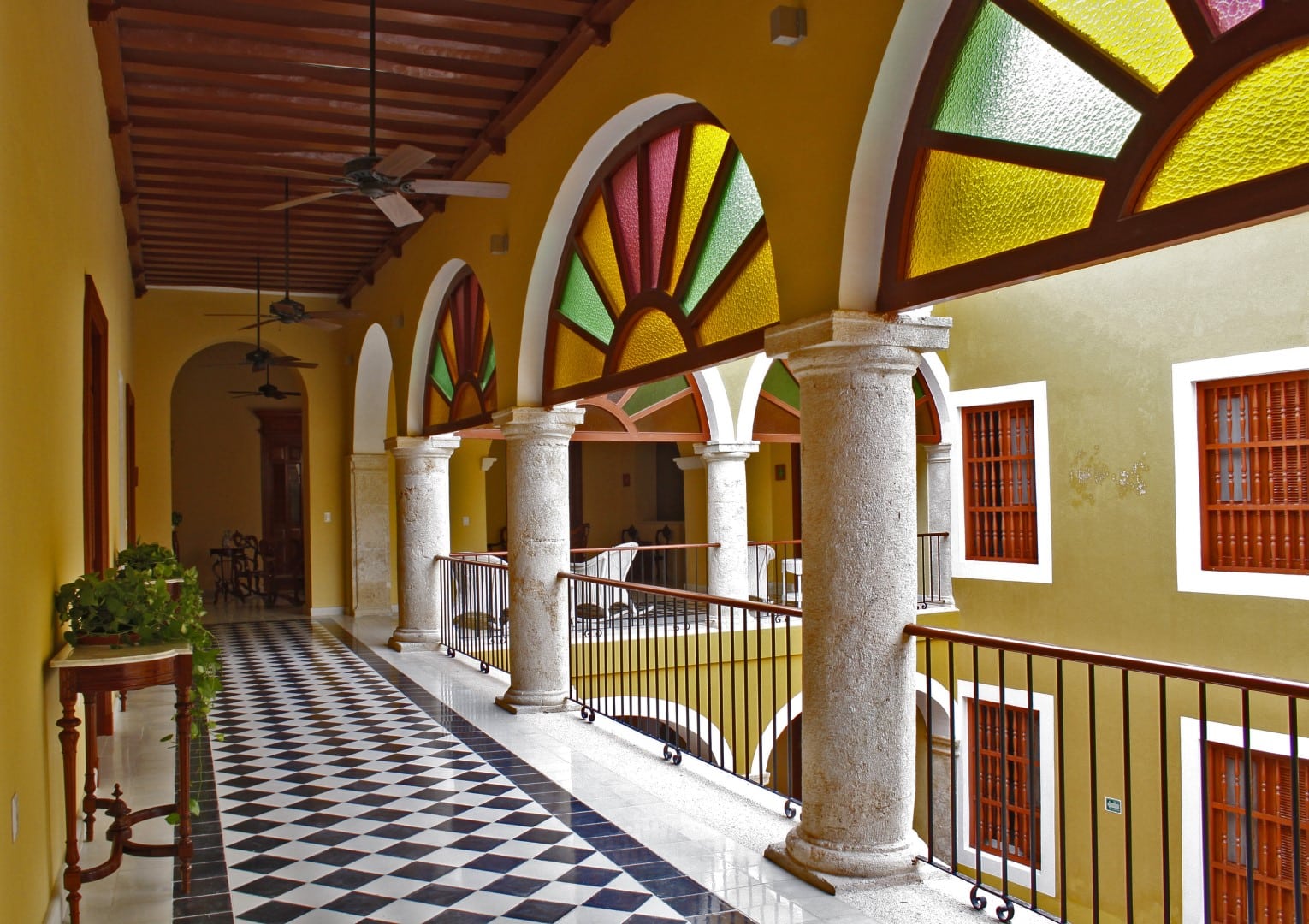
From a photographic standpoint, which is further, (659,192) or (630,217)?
(630,217)

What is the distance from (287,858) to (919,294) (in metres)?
3.38

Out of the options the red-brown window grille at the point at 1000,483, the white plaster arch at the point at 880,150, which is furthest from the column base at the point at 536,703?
the red-brown window grille at the point at 1000,483

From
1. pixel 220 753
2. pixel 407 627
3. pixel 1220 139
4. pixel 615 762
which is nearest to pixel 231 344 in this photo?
pixel 407 627

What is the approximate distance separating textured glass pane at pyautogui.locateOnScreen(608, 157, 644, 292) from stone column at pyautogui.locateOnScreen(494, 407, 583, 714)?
1.43 meters

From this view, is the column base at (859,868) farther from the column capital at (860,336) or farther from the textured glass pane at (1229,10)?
the textured glass pane at (1229,10)

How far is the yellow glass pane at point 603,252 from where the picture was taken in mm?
6593

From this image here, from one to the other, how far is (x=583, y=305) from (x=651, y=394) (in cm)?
478

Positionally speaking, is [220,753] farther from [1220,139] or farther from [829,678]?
[1220,139]

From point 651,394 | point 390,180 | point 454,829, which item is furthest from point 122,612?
point 651,394

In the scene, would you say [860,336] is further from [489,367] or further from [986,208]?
[489,367]

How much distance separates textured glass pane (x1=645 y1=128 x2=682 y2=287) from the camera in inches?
229

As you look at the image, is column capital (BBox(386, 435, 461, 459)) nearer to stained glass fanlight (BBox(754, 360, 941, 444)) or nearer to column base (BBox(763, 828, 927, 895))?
stained glass fanlight (BBox(754, 360, 941, 444))

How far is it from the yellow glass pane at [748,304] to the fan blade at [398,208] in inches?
70.7

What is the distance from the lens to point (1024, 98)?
3.55 m
